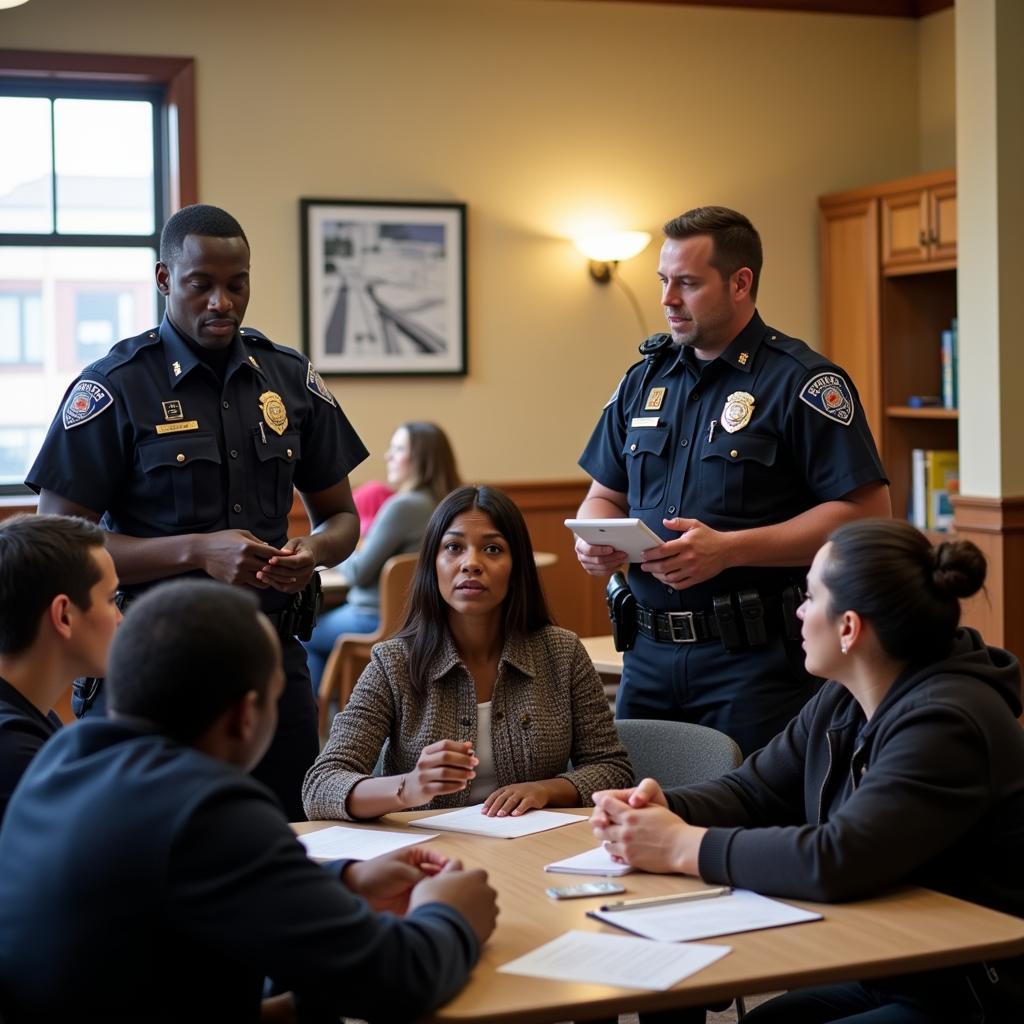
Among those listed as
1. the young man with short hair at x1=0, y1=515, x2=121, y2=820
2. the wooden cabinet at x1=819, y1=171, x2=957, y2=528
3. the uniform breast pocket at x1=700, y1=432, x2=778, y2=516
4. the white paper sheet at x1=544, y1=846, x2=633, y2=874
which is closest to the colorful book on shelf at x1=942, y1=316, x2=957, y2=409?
the wooden cabinet at x1=819, y1=171, x2=957, y2=528

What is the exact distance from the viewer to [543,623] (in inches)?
107

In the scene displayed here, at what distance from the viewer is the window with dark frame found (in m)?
5.85

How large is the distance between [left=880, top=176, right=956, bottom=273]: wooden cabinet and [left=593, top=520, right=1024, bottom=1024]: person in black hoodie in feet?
13.9

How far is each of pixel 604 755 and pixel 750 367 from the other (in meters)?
0.92

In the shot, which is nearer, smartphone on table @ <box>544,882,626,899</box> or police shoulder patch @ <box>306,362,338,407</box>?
smartphone on table @ <box>544,882,626,899</box>

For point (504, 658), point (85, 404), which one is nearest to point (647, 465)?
point (504, 658)

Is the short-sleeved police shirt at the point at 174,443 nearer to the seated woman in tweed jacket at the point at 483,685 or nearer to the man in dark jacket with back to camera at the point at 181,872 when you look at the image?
the seated woman in tweed jacket at the point at 483,685

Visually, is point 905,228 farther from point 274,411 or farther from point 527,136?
point 274,411

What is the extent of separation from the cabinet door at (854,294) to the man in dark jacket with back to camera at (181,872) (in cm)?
515

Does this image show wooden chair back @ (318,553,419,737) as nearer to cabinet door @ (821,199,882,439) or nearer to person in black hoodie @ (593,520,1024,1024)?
cabinet door @ (821,199,882,439)

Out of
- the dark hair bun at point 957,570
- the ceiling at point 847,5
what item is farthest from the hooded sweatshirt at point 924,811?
the ceiling at point 847,5

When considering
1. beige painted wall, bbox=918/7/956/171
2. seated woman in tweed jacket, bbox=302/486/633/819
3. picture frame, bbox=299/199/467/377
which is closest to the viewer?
seated woman in tweed jacket, bbox=302/486/633/819

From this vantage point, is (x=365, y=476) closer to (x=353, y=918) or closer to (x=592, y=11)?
(x=592, y=11)

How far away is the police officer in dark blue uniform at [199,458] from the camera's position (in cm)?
261
